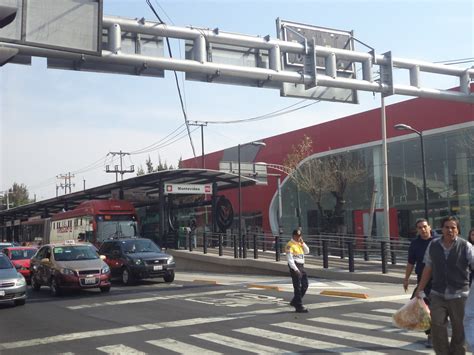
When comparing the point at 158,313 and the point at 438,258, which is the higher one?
the point at 438,258

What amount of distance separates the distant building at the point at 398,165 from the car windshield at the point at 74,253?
18.3 m

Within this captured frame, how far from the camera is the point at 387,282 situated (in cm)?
1767

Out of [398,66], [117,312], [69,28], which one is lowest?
[117,312]

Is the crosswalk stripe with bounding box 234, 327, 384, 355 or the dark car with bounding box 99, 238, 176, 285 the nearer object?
the crosswalk stripe with bounding box 234, 327, 384, 355

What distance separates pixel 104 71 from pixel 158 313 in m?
6.02

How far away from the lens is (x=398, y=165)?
35.7m

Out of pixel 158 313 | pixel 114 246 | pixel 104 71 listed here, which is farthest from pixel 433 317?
pixel 114 246

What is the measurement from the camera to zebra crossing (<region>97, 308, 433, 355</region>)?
8117 mm

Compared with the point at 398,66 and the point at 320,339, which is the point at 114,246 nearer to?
the point at 398,66

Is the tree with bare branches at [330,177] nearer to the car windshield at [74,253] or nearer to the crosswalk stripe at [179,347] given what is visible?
the car windshield at [74,253]

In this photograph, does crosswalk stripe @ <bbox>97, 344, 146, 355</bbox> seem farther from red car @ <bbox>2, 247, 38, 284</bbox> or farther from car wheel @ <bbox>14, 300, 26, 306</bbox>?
red car @ <bbox>2, 247, 38, 284</bbox>

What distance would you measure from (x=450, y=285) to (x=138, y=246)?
15.9 metres

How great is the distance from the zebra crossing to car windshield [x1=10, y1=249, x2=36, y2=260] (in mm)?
15689

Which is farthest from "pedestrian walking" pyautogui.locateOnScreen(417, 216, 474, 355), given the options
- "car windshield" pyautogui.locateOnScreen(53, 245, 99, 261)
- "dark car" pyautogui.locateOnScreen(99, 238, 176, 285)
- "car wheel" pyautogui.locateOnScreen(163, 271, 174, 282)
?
"car wheel" pyautogui.locateOnScreen(163, 271, 174, 282)
